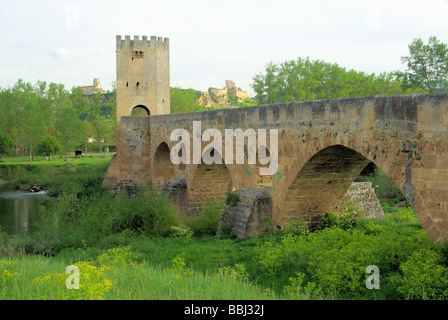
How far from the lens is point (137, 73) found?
24.3 metres

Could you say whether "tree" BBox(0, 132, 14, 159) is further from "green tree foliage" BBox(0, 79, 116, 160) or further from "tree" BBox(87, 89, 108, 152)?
"tree" BBox(87, 89, 108, 152)

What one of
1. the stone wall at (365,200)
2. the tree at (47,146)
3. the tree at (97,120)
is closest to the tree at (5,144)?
the tree at (47,146)

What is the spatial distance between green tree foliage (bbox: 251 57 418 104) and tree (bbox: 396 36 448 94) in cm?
101

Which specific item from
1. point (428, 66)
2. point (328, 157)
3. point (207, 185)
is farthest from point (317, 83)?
point (328, 157)

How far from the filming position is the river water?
1812 cm

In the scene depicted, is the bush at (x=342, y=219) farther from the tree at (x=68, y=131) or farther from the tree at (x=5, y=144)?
the tree at (x=5, y=144)

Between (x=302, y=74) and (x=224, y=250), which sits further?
(x=302, y=74)

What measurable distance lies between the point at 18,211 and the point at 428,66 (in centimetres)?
2585

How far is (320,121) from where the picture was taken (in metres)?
9.41

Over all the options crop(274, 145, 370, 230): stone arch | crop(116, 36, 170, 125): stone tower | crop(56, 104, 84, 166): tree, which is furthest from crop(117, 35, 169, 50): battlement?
crop(56, 104, 84, 166): tree

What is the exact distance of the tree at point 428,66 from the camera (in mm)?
29505
